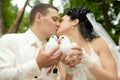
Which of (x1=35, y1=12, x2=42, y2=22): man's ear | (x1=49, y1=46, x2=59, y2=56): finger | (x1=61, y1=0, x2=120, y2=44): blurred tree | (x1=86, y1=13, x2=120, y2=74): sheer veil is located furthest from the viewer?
(x1=61, y1=0, x2=120, y2=44): blurred tree

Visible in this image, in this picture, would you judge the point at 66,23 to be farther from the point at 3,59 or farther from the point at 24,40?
the point at 3,59

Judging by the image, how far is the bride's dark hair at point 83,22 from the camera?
14.9ft

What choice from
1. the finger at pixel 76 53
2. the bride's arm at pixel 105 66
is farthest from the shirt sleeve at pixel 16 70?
the bride's arm at pixel 105 66

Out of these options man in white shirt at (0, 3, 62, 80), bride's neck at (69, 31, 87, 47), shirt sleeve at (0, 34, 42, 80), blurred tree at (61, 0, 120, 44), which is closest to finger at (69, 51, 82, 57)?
man in white shirt at (0, 3, 62, 80)

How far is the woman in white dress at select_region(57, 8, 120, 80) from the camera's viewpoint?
3945mm

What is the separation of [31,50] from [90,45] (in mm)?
1137

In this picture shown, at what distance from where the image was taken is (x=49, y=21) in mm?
4176

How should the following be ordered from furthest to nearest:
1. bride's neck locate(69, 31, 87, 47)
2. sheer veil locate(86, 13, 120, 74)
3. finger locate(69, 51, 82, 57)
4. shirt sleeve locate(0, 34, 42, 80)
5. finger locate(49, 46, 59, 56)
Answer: sheer veil locate(86, 13, 120, 74) → bride's neck locate(69, 31, 87, 47) → finger locate(69, 51, 82, 57) → shirt sleeve locate(0, 34, 42, 80) → finger locate(49, 46, 59, 56)

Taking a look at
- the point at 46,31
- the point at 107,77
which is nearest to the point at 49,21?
the point at 46,31

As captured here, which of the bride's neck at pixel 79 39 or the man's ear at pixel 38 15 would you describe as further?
the bride's neck at pixel 79 39

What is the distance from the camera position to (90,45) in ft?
14.7

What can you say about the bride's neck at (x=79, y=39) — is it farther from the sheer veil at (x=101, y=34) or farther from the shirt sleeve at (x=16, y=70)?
the shirt sleeve at (x=16, y=70)

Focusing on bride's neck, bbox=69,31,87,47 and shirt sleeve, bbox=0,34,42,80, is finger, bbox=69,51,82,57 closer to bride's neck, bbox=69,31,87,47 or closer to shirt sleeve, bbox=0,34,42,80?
shirt sleeve, bbox=0,34,42,80

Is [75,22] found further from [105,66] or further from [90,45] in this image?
[105,66]
